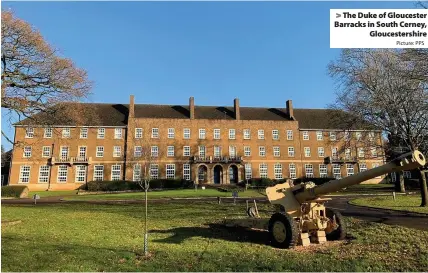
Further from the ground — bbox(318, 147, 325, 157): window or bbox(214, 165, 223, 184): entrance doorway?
bbox(318, 147, 325, 157): window

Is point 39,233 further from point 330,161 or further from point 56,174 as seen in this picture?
point 330,161

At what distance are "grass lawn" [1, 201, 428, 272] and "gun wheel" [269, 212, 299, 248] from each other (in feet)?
1.22

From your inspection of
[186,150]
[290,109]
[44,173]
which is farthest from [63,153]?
[290,109]

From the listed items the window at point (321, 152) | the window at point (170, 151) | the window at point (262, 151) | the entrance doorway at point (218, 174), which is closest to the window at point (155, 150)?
the window at point (170, 151)

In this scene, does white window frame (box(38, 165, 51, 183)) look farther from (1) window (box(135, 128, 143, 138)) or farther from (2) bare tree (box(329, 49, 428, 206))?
(2) bare tree (box(329, 49, 428, 206))

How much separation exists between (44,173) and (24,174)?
287 cm

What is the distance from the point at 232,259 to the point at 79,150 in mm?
46809

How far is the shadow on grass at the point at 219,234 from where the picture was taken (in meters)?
11.0

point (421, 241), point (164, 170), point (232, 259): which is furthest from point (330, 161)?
point (232, 259)

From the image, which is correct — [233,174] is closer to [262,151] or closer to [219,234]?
[262,151]

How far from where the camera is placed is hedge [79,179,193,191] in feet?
148

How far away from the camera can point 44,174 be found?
49031 millimetres

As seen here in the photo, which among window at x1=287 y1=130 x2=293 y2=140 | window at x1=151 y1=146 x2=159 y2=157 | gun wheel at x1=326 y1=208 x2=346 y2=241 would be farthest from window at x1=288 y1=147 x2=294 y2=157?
gun wheel at x1=326 y1=208 x2=346 y2=241

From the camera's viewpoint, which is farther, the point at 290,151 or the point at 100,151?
the point at 290,151
